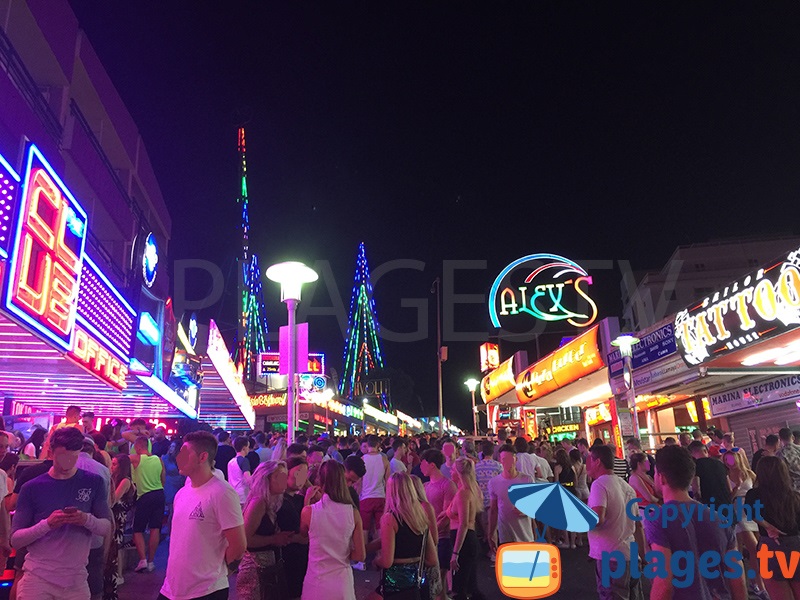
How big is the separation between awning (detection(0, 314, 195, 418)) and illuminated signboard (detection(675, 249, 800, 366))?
1175 centimetres

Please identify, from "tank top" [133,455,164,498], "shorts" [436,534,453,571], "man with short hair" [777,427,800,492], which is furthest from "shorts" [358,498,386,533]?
"man with short hair" [777,427,800,492]

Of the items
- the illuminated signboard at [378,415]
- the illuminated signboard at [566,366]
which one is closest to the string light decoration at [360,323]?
the illuminated signboard at [378,415]

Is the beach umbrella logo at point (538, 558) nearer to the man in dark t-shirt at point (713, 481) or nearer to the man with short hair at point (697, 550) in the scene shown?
Answer: the man with short hair at point (697, 550)

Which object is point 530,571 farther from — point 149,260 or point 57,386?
point 149,260

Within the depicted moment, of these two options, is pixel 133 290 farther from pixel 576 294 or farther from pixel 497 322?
pixel 576 294

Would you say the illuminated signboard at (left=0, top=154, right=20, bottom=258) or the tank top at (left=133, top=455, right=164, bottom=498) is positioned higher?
the illuminated signboard at (left=0, top=154, right=20, bottom=258)

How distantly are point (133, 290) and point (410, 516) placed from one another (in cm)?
1495

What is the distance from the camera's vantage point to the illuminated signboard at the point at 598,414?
26.4 metres

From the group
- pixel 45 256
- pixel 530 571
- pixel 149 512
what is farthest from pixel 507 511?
pixel 45 256

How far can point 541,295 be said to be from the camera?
75.6 feet

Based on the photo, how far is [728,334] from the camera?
457 inches

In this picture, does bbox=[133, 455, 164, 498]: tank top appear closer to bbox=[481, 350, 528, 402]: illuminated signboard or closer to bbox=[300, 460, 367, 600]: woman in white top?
bbox=[300, 460, 367, 600]: woman in white top

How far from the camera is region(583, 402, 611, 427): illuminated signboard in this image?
26441 millimetres

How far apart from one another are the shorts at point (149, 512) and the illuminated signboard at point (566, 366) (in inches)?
554
